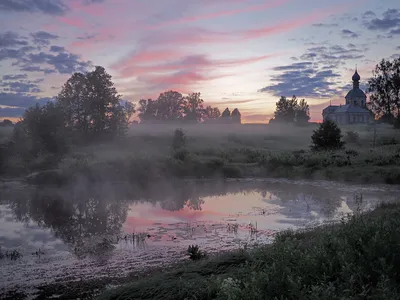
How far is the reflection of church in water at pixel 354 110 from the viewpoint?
110062 millimetres

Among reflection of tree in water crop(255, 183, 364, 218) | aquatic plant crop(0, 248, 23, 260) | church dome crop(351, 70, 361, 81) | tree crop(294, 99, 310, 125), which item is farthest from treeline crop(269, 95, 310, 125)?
aquatic plant crop(0, 248, 23, 260)

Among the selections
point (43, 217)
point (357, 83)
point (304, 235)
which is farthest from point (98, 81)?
point (357, 83)

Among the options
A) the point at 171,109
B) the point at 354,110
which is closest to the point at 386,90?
the point at 354,110

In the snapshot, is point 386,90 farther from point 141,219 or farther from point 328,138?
point 141,219

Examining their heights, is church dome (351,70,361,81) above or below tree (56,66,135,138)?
above

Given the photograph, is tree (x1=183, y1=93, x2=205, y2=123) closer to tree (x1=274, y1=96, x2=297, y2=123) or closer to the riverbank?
tree (x1=274, y1=96, x2=297, y2=123)

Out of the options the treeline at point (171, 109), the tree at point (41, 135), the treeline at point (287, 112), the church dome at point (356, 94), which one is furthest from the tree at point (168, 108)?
the tree at point (41, 135)

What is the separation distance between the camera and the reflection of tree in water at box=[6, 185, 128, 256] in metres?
16.5

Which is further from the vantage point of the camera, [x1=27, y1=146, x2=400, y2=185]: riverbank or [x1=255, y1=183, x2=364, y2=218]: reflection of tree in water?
[x1=27, y1=146, x2=400, y2=185]: riverbank

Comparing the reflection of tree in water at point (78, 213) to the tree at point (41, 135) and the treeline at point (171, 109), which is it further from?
the treeline at point (171, 109)

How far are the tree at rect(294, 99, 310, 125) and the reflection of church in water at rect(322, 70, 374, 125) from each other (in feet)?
22.2

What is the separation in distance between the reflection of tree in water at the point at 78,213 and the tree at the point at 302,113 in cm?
9277

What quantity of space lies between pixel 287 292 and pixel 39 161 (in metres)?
40.3

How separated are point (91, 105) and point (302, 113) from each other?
8345 centimetres
